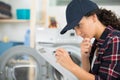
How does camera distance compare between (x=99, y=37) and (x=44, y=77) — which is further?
(x=44, y=77)

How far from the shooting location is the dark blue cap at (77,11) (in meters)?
1.22

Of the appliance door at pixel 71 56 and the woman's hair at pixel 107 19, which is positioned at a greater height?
the woman's hair at pixel 107 19

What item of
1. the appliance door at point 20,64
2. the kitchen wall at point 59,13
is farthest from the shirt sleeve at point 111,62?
the kitchen wall at point 59,13

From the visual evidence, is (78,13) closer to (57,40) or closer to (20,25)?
(57,40)

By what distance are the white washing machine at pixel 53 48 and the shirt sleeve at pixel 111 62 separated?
113 centimetres

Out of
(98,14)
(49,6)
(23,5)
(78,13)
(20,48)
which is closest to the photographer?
(78,13)

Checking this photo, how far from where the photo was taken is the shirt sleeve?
115 cm

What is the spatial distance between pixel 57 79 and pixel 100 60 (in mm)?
1186

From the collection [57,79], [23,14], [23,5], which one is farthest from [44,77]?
[23,5]

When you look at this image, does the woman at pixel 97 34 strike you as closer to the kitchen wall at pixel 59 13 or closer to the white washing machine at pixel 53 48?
the white washing machine at pixel 53 48

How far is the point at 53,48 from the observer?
2.32 meters

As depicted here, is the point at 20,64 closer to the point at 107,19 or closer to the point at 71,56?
the point at 71,56

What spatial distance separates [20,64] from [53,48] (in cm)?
41

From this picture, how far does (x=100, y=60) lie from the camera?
1280mm
